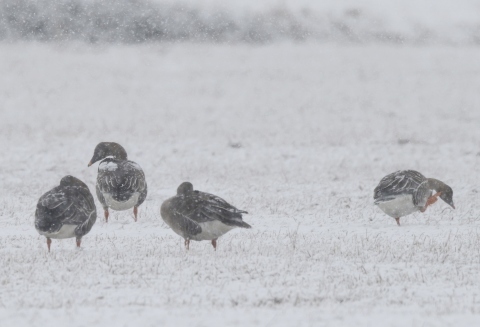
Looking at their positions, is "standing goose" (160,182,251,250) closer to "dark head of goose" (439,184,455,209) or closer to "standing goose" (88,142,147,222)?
"standing goose" (88,142,147,222)

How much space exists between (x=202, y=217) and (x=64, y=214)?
195cm

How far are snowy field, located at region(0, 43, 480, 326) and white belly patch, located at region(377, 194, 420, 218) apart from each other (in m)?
0.43

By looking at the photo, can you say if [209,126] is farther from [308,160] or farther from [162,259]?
[162,259]

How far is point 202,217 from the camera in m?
9.95

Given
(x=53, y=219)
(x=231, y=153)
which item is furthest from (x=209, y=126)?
(x=53, y=219)

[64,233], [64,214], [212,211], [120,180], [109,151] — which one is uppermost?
[109,151]

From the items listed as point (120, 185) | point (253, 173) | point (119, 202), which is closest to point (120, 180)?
point (120, 185)

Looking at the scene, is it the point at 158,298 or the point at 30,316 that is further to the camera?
the point at 158,298

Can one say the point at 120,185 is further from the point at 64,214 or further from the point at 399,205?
the point at 399,205

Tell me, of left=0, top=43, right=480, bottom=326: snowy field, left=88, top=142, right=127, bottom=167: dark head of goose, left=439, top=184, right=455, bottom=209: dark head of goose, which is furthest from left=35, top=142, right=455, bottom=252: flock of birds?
left=88, top=142, right=127, bottom=167: dark head of goose

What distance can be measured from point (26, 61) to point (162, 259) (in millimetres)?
37472

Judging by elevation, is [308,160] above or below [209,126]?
below

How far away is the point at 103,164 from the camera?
1362cm

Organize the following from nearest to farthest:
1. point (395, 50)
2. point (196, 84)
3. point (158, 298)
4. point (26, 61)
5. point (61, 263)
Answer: point (158, 298) → point (61, 263) → point (196, 84) → point (26, 61) → point (395, 50)
